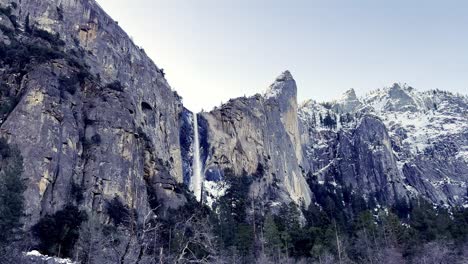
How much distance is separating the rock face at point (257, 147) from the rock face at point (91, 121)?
36.7 ft

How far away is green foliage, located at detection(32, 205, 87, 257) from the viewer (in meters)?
46.3

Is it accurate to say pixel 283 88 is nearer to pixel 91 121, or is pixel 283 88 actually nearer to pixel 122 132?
pixel 122 132

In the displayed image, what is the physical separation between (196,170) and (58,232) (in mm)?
54620

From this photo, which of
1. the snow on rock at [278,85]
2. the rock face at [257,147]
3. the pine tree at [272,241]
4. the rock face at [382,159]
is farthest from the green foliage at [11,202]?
the rock face at [382,159]

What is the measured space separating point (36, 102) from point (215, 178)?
153 feet

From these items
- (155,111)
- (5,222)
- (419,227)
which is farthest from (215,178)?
(5,222)

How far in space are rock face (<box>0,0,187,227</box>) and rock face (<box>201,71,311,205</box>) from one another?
11178 mm

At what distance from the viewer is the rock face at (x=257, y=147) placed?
103 meters

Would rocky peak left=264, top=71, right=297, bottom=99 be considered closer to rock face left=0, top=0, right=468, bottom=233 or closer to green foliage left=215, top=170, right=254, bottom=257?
rock face left=0, top=0, right=468, bottom=233

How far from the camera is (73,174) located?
58.4 metres

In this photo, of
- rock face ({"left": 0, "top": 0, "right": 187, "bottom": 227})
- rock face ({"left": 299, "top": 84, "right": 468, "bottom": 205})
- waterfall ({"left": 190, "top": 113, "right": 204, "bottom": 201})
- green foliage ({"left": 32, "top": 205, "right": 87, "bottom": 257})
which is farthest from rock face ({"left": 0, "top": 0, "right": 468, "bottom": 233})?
green foliage ({"left": 32, "top": 205, "right": 87, "bottom": 257})

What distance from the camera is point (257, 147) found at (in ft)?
373

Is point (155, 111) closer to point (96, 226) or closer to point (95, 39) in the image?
point (95, 39)

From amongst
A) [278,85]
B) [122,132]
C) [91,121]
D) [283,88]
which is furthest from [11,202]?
[278,85]
